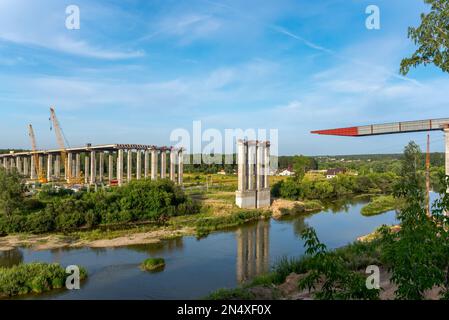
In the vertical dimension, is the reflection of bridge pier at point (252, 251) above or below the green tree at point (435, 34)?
below

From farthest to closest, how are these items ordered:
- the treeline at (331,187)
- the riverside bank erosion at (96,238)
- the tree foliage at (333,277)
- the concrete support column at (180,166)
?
the concrete support column at (180,166) → the treeline at (331,187) → the riverside bank erosion at (96,238) → the tree foliage at (333,277)

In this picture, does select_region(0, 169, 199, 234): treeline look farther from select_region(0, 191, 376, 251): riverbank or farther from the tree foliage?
the tree foliage

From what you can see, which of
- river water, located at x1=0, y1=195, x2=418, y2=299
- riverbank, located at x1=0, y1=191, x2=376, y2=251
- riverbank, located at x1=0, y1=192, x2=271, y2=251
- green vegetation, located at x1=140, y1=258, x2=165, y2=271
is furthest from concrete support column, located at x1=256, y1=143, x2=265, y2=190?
green vegetation, located at x1=140, y1=258, x2=165, y2=271

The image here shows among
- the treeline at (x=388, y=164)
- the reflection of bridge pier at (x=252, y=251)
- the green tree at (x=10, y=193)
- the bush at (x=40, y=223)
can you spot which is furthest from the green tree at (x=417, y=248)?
the green tree at (x=10, y=193)

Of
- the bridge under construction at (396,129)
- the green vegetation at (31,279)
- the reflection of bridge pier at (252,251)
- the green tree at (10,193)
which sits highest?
the bridge under construction at (396,129)

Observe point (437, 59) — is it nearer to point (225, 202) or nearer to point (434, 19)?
point (434, 19)

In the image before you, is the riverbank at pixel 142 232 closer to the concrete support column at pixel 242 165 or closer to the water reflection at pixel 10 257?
the water reflection at pixel 10 257
